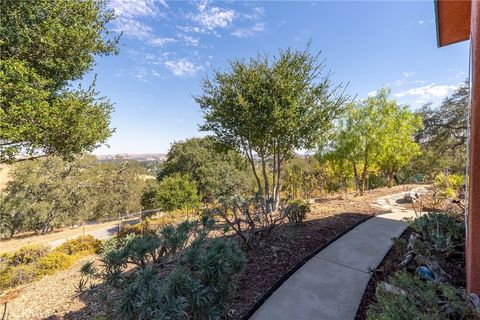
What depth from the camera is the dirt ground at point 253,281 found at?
10.7ft

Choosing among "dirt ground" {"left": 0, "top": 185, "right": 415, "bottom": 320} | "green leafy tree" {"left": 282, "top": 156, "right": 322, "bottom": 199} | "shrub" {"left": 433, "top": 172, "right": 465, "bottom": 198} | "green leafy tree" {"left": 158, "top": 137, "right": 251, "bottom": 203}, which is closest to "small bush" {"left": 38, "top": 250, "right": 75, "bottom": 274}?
"dirt ground" {"left": 0, "top": 185, "right": 415, "bottom": 320}

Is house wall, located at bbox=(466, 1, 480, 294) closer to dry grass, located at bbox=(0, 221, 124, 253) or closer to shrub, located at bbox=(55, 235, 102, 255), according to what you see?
shrub, located at bbox=(55, 235, 102, 255)

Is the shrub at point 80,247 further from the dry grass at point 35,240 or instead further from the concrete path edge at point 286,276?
the concrete path edge at point 286,276

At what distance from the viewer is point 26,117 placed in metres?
6.22

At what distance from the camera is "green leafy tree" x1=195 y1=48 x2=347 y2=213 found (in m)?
6.55

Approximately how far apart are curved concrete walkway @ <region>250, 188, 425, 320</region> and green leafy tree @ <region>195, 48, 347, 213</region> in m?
2.62

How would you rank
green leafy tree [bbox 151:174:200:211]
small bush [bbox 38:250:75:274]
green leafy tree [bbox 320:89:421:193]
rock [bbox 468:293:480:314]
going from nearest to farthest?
rock [bbox 468:293:480:314], small bush [bbox 38:250:75:274], green leafy tree [bbox 320:89:421:193], green leafy tree [bbox 151:174:200:211]

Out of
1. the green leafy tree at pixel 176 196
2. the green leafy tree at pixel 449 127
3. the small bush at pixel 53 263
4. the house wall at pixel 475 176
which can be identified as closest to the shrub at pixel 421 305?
the house wall at pixel 475 176

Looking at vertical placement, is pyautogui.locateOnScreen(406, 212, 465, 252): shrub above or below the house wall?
below

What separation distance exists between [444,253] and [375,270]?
1087mm

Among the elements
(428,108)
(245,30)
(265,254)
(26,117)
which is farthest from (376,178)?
(26,117)

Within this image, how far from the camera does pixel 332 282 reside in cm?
330

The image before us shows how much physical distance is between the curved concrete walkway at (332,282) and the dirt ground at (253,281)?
0.70 ft

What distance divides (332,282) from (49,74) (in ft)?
33.1
